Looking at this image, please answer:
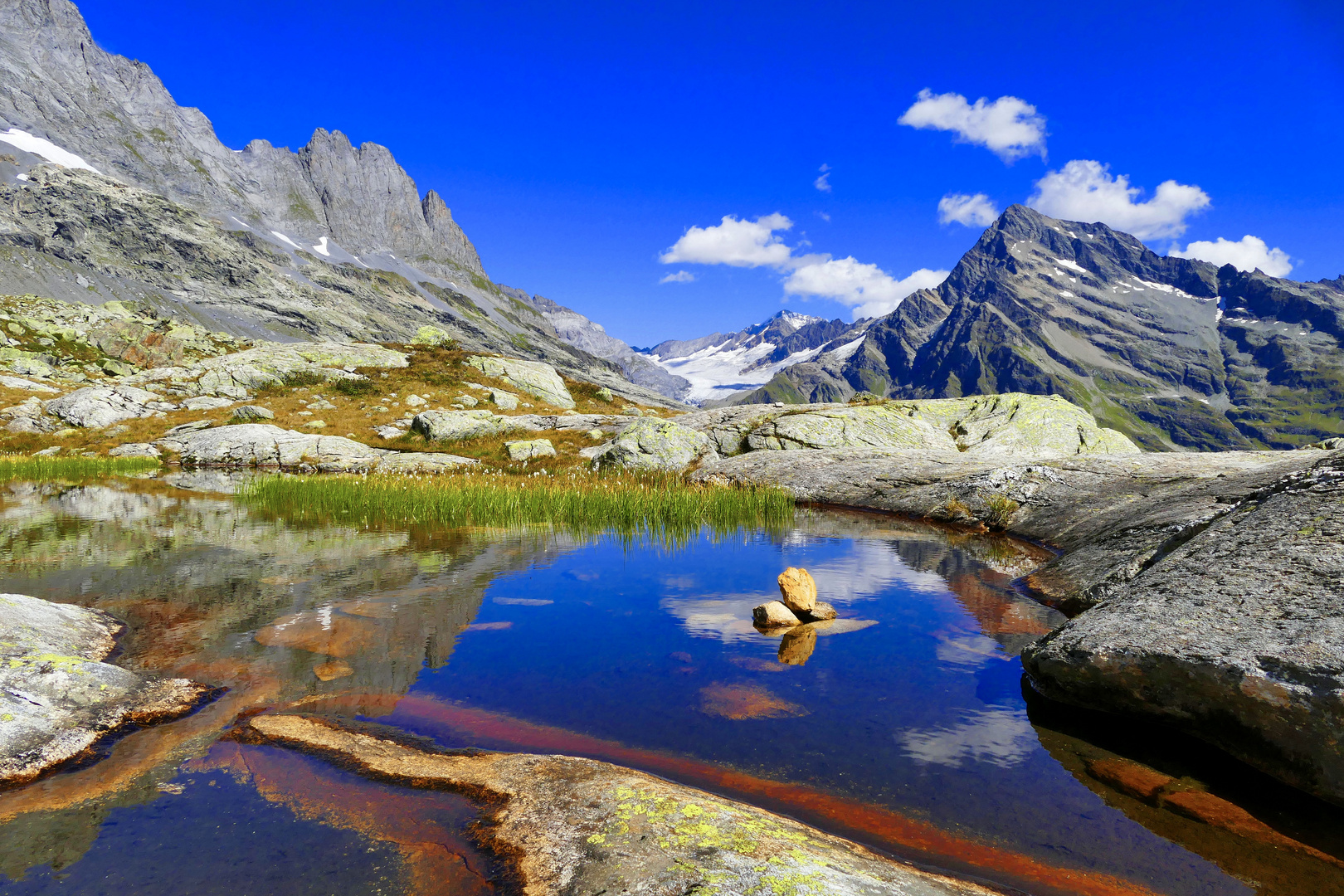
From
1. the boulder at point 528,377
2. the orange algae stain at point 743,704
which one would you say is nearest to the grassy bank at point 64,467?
the boulder at point 528,377

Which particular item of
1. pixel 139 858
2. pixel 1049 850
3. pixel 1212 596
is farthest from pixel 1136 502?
pixel 139 858

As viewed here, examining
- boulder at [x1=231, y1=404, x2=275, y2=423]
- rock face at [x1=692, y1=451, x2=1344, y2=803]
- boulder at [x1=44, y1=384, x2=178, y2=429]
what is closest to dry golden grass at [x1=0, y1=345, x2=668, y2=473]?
boulder at [x1=231, y1=404, x2=275, y2=423]

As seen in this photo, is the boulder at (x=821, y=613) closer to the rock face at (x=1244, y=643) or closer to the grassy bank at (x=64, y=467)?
the rock face at (x=1244, y=643)

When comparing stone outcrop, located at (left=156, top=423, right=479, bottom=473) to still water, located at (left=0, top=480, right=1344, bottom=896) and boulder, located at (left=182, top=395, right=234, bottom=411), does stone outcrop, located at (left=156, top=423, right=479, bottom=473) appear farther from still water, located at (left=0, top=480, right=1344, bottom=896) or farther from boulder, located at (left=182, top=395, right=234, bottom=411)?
still water, located at (left=0, top=480, right=1344, bottom=896)

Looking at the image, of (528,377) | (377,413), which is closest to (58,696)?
(377,413)

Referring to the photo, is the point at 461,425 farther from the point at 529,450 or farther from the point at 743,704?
the point at 743,704

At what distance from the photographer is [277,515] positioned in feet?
68.0

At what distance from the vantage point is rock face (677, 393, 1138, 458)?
31922 mm

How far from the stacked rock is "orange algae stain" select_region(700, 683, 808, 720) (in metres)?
2.38

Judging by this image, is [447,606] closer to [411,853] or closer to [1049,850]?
[411,853]

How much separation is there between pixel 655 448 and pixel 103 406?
38.7 metres

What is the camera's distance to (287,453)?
35.8m

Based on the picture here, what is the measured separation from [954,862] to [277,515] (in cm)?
2181

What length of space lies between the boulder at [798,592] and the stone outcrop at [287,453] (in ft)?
82.5
